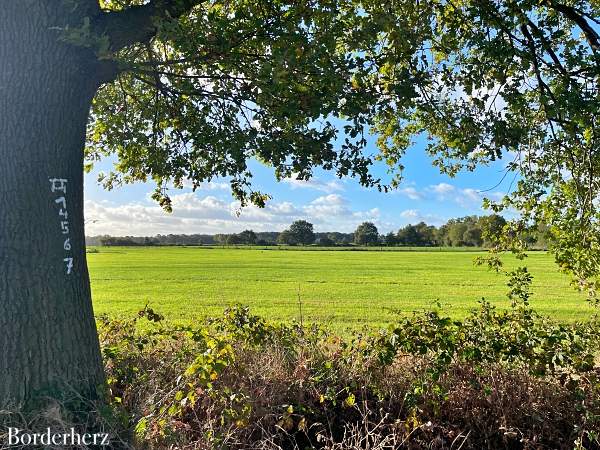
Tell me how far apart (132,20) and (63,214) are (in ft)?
6.29

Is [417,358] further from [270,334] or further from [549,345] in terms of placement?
[270,334]

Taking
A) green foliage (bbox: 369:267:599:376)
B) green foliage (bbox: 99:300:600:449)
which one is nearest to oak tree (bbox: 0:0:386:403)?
green foliage (bbox: 99:300:600:449)

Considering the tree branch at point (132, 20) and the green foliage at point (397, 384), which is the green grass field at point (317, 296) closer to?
the green foliage at point (397, 384)

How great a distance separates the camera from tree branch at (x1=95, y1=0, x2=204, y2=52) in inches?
173

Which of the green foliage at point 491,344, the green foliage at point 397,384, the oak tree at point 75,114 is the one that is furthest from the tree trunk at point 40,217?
the green foliage at point 491,344

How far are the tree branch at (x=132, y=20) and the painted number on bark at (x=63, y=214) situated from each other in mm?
1379

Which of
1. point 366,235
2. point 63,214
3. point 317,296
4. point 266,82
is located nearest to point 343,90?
→ point 266,82

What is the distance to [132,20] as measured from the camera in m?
4.46

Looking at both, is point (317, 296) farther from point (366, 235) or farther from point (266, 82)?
point (366, 235)

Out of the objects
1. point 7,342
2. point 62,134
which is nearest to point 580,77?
point 62,134

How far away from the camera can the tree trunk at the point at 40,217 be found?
3.90m

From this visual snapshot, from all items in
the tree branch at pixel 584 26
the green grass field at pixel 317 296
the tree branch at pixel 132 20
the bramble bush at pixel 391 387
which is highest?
the tree branch at pixel 584 26

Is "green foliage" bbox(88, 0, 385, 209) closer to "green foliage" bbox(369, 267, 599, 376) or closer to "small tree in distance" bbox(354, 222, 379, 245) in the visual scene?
"green foliage" bbox(369, 267, 599, 376)

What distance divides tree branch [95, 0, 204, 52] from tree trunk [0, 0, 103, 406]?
34 centimetres
